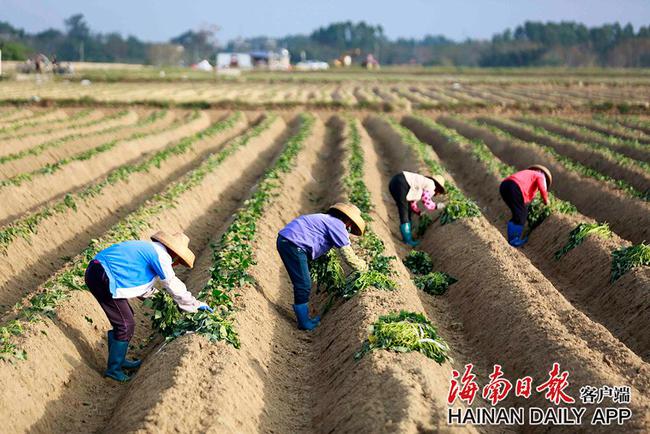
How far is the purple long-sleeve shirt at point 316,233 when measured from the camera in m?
9.78

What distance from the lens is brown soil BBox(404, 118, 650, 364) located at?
10.3 m

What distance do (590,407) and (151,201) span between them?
1046cm

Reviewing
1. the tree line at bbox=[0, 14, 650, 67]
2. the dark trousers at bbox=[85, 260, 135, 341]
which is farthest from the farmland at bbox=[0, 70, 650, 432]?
the tree line at bbox=[0, 14, 650, 67]

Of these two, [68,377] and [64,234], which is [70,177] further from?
[68,377]

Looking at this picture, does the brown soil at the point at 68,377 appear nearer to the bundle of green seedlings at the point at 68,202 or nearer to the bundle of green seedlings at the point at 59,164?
the bundle of green seedlings at the point at 68,202

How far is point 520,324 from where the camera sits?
31.4 ft

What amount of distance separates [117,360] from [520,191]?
8181 mm

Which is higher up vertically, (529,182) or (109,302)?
(529,182)

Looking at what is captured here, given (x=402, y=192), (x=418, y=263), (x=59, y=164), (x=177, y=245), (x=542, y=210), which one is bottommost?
(x=418, y=263)

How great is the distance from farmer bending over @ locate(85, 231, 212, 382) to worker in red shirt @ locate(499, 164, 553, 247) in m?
7.58

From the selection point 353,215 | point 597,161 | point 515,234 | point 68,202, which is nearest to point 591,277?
point 515,234

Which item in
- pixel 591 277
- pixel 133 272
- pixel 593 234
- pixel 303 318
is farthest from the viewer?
pixel 593 234

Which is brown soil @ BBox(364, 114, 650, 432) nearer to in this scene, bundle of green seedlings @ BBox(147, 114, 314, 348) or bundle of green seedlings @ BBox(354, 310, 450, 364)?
bundle of green seedlings @ BBox(354, 310, 450, 364)

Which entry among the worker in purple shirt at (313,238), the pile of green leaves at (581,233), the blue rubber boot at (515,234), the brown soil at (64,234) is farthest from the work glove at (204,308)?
the blue rubber boot at (515,234)
